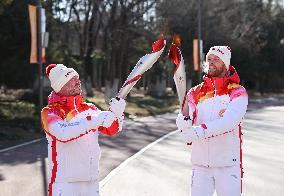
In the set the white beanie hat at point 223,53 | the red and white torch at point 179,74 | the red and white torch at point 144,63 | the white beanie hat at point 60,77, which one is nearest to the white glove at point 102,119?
the red and white torch at point 144,63

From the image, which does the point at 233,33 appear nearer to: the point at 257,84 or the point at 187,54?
the point at 187,54

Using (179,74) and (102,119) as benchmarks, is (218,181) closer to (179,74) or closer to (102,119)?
(179,74)

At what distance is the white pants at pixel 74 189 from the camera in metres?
4.14

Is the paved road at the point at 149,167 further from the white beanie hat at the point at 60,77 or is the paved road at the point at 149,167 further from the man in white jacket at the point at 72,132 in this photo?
the white beanie hat at the point at 60,77

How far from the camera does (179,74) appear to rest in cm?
414

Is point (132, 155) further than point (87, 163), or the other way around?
point (132, 155)

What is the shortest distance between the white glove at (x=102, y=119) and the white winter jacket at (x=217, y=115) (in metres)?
0.69

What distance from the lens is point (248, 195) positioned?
7.77 metres

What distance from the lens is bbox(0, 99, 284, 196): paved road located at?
8352 millimetres

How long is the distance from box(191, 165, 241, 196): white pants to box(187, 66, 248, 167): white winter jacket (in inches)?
2.1

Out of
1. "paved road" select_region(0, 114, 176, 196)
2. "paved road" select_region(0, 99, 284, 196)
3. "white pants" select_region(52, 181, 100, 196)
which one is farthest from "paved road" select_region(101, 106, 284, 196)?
"white pants" select_region(52, 181, 100, 196)

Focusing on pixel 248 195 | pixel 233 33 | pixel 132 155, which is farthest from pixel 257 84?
pixel 248 195

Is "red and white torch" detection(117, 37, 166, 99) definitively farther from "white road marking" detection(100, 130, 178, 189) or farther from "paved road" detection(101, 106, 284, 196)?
"white road marking" detection(100, 130, 178, 189)

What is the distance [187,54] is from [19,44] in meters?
20.2
